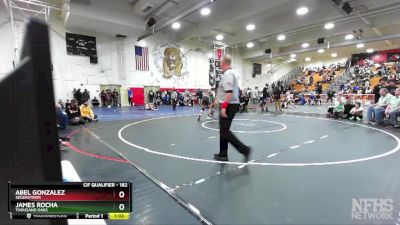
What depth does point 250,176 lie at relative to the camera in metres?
3.26

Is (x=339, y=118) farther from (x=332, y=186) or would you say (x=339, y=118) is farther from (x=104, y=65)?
(x=104, y=65)

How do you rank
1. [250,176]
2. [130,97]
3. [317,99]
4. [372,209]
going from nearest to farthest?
[372,209] → [250,176] → [130,97] → [317,99]

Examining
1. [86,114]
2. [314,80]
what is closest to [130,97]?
[86,114]

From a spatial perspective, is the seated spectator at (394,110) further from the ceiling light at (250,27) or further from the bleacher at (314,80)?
the bleacher at (314,80)

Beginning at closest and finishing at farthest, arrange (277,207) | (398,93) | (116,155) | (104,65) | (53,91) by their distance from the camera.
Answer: (53,91), (277,207), (116,155), (398,93), (104,65)

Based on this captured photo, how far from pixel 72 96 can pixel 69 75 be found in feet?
4.88

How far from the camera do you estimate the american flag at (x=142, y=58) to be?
19.3 meters

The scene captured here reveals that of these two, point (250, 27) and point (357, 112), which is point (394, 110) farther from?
point (250, 27)

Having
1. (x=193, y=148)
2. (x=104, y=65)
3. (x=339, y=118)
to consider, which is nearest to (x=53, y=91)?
(x=193, y=148)

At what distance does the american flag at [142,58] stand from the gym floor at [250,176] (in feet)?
48.0

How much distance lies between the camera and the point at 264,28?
1698cm
